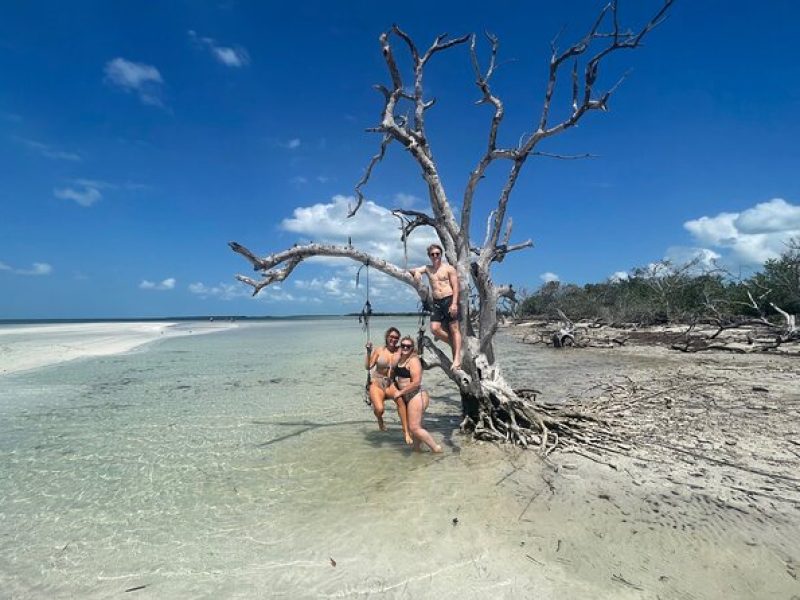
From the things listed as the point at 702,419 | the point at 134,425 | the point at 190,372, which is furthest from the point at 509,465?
the point at 190,372

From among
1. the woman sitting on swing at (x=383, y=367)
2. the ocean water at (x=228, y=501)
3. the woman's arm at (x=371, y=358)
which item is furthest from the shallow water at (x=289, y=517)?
the woman's arm at (x=371, y=358)

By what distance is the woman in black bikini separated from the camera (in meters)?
6.51

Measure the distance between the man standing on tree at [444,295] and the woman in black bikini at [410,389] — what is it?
58 centimetres

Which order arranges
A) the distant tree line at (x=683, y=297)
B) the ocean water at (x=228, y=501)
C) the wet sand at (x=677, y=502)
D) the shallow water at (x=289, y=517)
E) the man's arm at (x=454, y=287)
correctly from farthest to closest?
1. the distant tree line at (x=683, y=297)
2. the man's arm at (x=454, y=287)
3. the ocean water at (x=228, y=501)
4. the shallow water at (x=289, y=517)
5. the wet sand at (x=677, y=502)

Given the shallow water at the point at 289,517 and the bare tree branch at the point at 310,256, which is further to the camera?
the bare tree branch at the point at 310,256

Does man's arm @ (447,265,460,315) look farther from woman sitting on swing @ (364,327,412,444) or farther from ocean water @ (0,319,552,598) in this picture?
ocean water @ (0,319,552,598)

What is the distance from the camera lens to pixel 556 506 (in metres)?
4.61

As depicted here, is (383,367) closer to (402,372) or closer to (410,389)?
(402,372)

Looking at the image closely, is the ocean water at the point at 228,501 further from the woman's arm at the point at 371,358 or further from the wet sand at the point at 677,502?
the woman's arm at the point at 371,358

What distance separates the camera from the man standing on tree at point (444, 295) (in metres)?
6.81

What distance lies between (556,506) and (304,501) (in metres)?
2.60

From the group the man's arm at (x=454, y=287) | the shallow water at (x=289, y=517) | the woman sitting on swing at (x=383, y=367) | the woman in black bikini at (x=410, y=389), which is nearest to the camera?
the shallow water at (x=289, y=517)

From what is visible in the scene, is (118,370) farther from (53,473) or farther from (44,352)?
Result: (53,473)

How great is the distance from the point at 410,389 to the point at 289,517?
2441mm
